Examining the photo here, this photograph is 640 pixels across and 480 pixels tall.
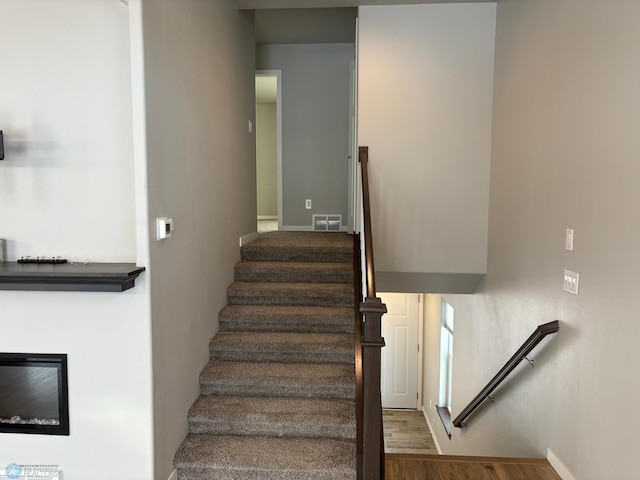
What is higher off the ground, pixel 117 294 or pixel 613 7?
pixel 613 7

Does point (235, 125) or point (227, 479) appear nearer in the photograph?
point (227, 479)

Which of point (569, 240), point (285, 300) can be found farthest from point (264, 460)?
point (569, 240)

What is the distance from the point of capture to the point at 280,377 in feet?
9.31

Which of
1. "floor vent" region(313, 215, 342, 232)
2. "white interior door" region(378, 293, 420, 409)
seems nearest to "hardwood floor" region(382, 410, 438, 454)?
"white interior door" region(378, 293, 420, 409)

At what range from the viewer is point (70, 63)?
2.07 m

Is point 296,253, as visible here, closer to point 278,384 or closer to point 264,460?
point 278,384

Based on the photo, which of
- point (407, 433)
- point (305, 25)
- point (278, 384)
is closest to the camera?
point (278, 384)

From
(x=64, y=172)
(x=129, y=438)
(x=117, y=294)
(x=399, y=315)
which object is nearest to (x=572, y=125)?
(x=117, y=294)

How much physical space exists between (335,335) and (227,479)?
3.97 ft

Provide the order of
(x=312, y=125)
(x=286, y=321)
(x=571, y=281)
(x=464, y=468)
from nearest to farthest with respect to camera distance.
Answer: (x=571, y=281), (x=464, y=468), (x=286, y=321), (x=312, y=125)

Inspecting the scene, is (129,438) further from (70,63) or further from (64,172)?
(70,63)

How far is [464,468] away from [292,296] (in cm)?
167

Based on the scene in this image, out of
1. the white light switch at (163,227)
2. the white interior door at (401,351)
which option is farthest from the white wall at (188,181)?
the white interior door at (401,351)

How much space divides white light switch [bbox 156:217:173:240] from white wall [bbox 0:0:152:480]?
0.13 meters
